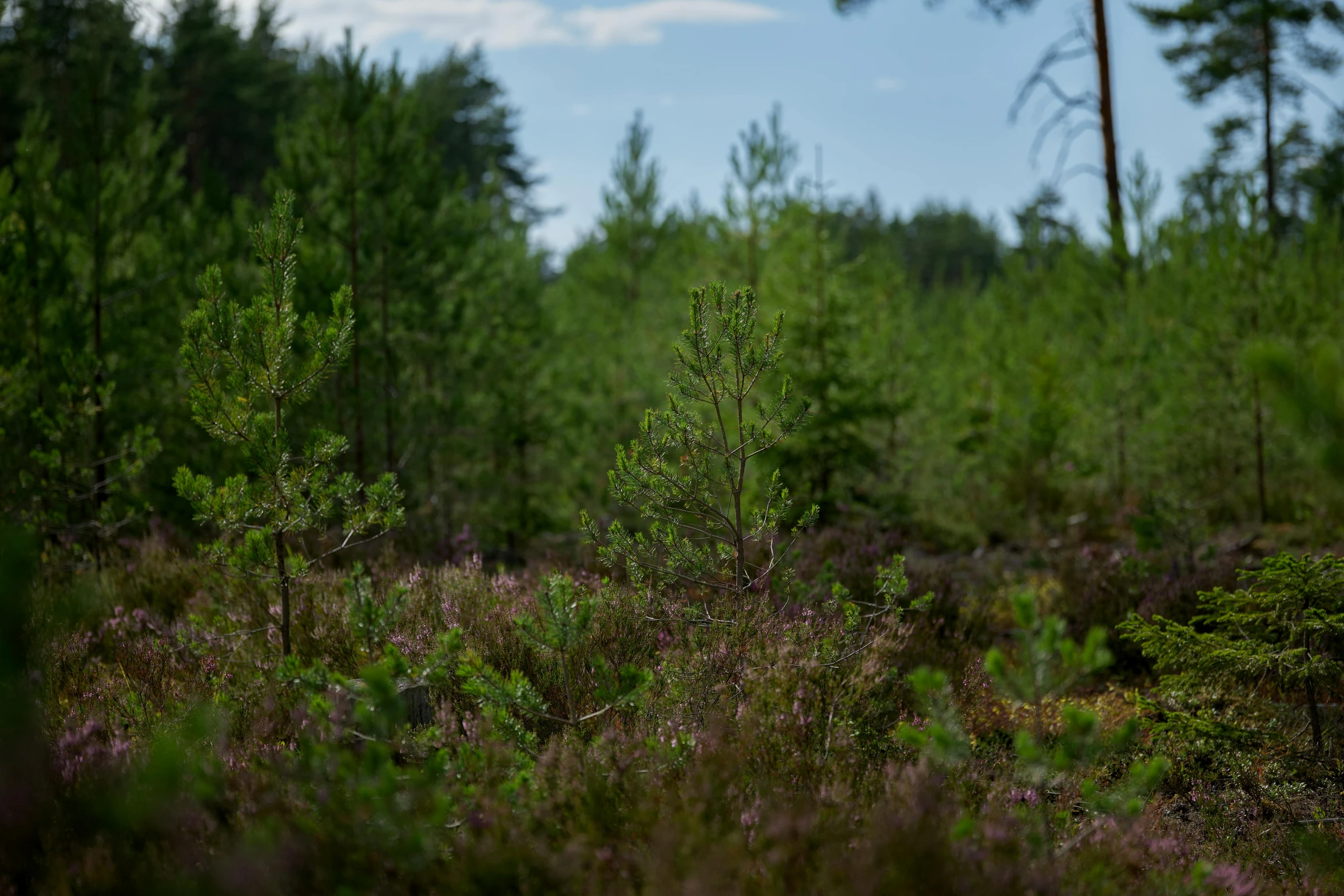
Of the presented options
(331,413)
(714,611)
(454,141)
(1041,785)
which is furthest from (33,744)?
(454,141)

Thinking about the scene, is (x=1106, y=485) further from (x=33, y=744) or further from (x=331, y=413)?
(x=33, y=744)

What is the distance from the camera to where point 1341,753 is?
14.1ft

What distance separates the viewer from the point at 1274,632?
431 centimetres

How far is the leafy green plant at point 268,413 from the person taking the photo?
3.77 m

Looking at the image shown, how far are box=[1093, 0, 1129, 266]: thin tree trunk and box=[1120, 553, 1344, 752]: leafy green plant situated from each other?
795cm

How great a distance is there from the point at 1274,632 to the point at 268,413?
4778 millimetres

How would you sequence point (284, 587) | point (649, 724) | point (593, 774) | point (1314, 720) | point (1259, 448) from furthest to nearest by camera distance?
point (1259, 448) → point (1314, 720) → point (284, 587) → point (649, 724) → point (593, 774)

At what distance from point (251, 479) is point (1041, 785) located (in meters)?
6.28

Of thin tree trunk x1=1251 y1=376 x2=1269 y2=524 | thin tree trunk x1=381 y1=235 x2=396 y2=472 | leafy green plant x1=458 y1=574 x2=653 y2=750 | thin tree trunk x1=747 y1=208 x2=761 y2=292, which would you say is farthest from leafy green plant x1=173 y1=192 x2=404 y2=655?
thin tree trunk x1=1251 y1=376 x2=1269 y2=524

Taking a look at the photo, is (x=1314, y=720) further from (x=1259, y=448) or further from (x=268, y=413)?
(x=1259, y=448)

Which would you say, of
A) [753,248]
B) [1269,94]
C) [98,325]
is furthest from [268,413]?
[1269,94]

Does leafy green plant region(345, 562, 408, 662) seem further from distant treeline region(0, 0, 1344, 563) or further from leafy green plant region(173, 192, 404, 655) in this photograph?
distant treeline region(0, 0, 1344, 563)

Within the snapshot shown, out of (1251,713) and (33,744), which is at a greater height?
(33,744)

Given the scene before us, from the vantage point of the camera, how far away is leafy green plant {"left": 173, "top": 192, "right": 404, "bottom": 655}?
12.4 ft
